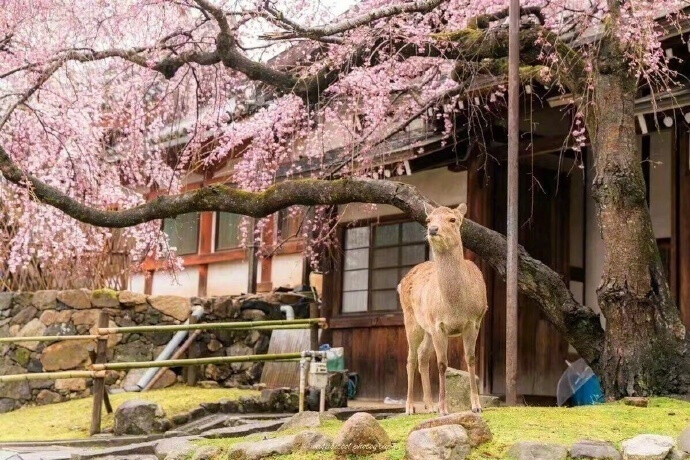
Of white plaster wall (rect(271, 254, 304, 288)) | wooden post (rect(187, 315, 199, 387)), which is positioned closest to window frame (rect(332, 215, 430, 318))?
white plaster wall (rect(271, 254, 304, 288))

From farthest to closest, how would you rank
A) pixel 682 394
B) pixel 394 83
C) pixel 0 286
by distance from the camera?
1. pixel 0 286
2. pixel 394 83
3. pixel 682 394

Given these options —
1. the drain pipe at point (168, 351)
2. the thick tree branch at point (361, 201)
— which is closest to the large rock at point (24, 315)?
the drain pipe at point (168, 351)

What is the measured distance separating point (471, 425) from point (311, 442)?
4.15ft

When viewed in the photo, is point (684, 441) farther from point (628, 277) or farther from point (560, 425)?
point (628, 277)

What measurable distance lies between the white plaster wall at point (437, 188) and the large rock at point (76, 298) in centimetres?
481

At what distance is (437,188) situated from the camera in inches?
553

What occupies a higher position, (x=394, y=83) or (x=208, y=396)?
(x=394, y=83)

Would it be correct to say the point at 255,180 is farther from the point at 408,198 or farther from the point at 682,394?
the point at 682,394

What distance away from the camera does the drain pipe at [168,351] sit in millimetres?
14453

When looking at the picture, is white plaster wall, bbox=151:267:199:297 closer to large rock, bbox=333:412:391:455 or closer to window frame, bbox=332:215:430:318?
window frame, bbox=332:215:430:318

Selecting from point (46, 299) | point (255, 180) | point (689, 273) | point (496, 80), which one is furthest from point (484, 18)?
point (46, 299)

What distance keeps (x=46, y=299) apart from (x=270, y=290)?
4.38m

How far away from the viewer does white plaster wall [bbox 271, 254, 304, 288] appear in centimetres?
1733

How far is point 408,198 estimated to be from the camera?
9.62 metres
